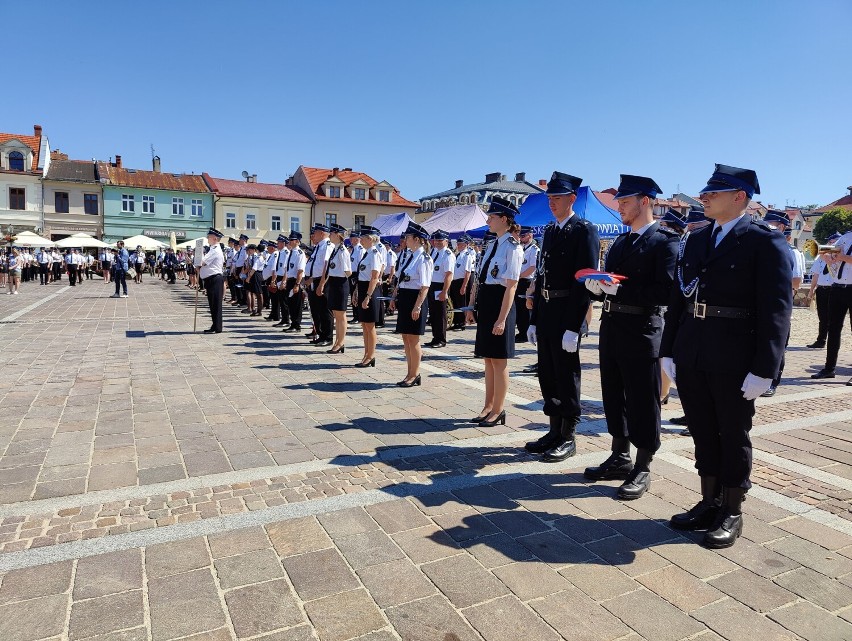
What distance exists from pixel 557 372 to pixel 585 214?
9.27 meters

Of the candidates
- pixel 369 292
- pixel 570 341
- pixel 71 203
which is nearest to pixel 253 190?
pixel 71 203

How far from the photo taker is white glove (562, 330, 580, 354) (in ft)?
14.2

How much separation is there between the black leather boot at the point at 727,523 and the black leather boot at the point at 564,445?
4.56ft

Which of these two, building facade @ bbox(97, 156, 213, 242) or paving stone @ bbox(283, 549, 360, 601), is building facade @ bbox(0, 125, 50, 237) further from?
paving stone @ bbox(283, 549, 360, 601)

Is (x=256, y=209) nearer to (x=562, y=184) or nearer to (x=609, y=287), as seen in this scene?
(x=562, y=184)

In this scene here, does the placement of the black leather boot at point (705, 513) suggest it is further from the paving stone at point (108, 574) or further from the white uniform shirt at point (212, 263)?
the white uniform shirt at point (212, 263)

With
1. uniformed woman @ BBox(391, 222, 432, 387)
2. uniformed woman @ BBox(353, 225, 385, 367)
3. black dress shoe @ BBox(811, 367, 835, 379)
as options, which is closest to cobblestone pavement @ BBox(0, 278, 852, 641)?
uniformed woman @ BBox(391, 222, 432, 387)

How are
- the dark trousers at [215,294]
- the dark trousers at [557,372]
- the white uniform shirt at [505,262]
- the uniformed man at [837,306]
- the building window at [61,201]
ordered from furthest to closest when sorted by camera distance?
the building window at [61,201], the dark trousers at [215,294], the uniformed man at [837,306], the white uniform shirt at [505,262], the dark trousers at [557,372]

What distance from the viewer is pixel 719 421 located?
3.38m

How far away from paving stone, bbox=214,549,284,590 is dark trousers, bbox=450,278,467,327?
1105cm

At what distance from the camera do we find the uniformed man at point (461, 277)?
13.4 m

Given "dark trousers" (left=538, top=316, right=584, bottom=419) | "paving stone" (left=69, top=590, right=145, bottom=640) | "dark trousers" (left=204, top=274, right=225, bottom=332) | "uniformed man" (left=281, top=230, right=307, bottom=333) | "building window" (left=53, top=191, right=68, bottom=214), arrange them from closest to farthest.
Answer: "paving stone" (left=69, top=590, right=145, bottom=640) < "dark trousers" (left=538, top=316, right=584, bottom=419) < "dark trousers" (left=204, top=274, right=225, bottom=332) < "uniformed man" (left=281, top=230, right=307, bottom=333) < "building window" (left=53, top=191, right=68, bottom=214)

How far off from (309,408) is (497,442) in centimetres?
215

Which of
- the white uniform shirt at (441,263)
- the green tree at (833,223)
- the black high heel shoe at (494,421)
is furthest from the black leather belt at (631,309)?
the green tree at (833,223)
